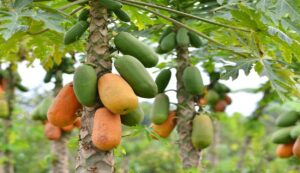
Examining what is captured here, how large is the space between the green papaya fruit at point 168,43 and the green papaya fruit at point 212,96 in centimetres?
181

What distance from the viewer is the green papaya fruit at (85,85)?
2.24 m

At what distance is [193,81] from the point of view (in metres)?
3.39

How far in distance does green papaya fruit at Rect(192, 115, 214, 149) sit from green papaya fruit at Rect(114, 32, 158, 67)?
1041 mm

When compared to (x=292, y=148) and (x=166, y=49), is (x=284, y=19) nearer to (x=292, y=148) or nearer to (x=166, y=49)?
(x=166, y=49)

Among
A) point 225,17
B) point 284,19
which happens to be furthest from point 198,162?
point 284,19

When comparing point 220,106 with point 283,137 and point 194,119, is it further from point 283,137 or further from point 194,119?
point 194,119

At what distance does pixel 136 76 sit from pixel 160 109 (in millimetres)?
1255

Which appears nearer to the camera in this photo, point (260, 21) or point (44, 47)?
point (260, 21)

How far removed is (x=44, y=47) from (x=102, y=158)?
1.06m

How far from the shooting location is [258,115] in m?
6.30

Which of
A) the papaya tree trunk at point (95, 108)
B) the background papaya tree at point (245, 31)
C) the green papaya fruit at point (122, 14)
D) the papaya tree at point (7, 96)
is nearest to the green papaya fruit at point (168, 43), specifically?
the background papaya tree at point (245, 31)

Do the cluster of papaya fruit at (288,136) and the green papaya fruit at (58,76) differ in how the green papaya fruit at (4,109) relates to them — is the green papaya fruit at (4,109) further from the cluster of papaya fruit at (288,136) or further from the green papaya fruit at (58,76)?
the cluster of papaya fruit at (288,136)

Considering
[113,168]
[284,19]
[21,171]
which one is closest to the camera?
[113,168]

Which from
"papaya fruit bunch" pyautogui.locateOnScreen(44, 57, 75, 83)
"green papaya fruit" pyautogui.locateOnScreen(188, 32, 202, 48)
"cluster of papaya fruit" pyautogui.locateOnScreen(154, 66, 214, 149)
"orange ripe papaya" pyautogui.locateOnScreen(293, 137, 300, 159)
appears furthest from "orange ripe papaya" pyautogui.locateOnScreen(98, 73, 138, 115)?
"papaya fruit bunch" pyautogui.locateOnScreen(44, 57, 75, 83)
